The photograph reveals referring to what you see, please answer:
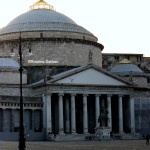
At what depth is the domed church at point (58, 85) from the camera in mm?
68125

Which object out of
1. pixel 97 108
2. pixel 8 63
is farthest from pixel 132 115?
pixel 8 63

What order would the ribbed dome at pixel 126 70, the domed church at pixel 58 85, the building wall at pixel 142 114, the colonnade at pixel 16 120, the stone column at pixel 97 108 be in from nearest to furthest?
the colonnade at pixel 16 120 < the domed church at pixel 58 85 < the stone column at pixel 97 108 < the building wall at pixel 142 114 < the ribbed dome at pixel 126 70

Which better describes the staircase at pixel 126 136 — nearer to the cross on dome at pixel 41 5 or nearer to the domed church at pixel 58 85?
the domed church at pixel 58 85

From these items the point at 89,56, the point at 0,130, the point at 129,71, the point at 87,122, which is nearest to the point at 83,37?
the point at 89,56

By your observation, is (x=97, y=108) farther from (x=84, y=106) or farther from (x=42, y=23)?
(x=42, y=23)

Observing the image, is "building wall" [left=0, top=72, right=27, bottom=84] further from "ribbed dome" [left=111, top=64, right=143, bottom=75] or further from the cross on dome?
"ribbed dome" [left=111, top=64, right=143, bottom=75]

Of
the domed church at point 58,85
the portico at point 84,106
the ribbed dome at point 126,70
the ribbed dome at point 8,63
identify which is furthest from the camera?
the ribbed dome at point 126,70

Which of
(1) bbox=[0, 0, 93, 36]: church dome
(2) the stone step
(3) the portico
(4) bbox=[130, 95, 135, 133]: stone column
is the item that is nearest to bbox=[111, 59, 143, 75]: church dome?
(1) bbox=[0, 0, 93, 36]: church dome

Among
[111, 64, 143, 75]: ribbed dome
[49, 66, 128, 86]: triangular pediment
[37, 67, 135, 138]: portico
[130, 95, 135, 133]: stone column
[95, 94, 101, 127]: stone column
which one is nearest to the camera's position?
[37, 67, 135, 138]: portico

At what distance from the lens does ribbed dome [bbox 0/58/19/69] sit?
72450 millimetres

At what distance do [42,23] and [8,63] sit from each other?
11.2 metres

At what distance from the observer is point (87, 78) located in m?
71.2

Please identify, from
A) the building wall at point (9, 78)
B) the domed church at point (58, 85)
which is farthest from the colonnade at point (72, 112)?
the building wall at point (9, 78)

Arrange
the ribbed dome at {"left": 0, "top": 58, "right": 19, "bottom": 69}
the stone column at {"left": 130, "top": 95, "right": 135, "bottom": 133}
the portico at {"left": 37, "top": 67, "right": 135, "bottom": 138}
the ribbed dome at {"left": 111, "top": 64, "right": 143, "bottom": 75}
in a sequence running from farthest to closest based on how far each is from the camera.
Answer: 1. the ribbed dome at {"left": 111, "top": 64, "right": 143, "bottom": 75}
2. the stone column at {"left": 130, "top": 95, "right": 135, "bottom": 133}
3. the ribbed dome at {"left": 0, "top": 58, "right": 19, "bottom": 69}
4. the portico at {"left": 37, "top": 67, "right": 135, "bottom": 138}
